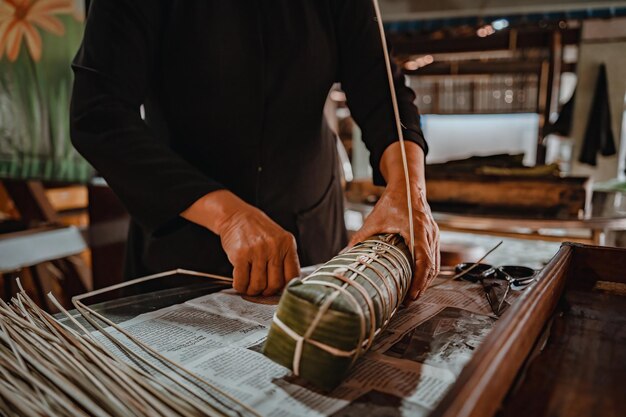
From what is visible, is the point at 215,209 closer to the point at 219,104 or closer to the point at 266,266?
the point at 266,266

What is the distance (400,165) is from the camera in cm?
128

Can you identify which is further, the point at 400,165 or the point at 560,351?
the point at 400,165

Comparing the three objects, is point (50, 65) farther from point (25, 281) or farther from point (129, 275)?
point (129, 275)

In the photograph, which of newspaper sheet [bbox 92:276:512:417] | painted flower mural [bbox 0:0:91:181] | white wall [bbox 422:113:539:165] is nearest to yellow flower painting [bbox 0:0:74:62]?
painted flower mural [bbox 0:0:91:181]

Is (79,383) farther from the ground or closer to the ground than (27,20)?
closer to the ground

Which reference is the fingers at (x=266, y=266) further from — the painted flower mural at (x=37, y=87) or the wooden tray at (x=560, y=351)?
the painted flower mural at (x=37, y=87)

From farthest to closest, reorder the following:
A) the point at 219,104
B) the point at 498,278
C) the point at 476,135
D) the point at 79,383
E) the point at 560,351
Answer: the point at 476,135 < the point at 219,104 < the point at 498,278 < the point at 560,351 < the point at 79,383

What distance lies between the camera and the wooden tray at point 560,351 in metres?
0.59

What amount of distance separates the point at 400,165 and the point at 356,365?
0.62 meters

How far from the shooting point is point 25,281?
3418 millimetres

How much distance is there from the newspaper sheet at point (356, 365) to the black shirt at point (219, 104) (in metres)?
0.32

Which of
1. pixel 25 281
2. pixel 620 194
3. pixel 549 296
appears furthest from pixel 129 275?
pixel 620 194

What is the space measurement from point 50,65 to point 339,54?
225 centimetres

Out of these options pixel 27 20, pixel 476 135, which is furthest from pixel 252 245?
pixel 476 135
